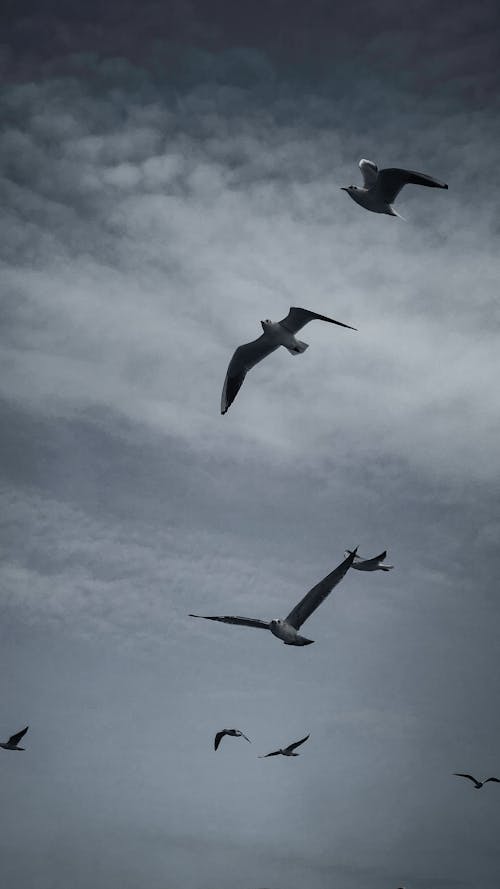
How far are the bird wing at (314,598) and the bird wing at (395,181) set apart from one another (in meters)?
14.2

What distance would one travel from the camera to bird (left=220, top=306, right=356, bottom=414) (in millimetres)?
31763

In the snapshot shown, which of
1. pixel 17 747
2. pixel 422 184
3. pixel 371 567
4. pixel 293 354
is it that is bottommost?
pixel 17 747

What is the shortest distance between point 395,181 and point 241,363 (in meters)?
9.35

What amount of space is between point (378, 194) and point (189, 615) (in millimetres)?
17940

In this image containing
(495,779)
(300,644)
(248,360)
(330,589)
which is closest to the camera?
(330,589)

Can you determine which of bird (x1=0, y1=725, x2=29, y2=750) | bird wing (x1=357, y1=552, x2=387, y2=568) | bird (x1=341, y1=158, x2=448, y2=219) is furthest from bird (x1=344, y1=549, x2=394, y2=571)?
bird (x1=0, y1=725, x2=29, y2=750)

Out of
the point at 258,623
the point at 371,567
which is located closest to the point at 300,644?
the point at 258,623

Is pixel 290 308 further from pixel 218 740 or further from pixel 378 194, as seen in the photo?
pixel 218 740

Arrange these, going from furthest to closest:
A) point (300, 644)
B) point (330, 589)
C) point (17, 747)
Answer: point (17, 747)
point (300, 644)
point (330, 589)

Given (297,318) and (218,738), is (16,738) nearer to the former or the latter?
(218,738)

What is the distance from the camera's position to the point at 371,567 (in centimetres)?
3462

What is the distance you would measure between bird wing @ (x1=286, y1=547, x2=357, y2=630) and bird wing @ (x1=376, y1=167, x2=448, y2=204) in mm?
14200

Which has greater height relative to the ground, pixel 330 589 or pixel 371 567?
pixel 371 567

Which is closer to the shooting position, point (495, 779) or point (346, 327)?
point (346, 327)
